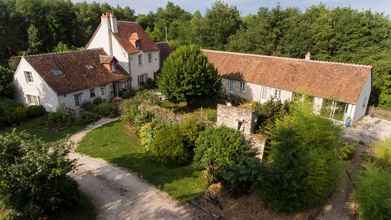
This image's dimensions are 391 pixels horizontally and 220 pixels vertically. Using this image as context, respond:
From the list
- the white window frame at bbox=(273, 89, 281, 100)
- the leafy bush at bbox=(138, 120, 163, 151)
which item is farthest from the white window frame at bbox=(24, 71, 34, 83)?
the white window frame at bbox=(273, 89, 281, 100)

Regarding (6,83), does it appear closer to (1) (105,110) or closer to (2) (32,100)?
(2) (32,100)

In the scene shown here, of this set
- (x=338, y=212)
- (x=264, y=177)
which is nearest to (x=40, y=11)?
(x=264, y=177)

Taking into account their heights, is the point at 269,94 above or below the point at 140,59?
below

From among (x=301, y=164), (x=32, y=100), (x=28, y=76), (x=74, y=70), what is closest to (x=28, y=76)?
(x=28, y=76)

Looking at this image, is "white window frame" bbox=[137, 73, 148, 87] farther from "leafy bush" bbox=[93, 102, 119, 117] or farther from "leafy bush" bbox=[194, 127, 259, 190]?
"leafy bush" bbox=[194, 127, 259, 190]

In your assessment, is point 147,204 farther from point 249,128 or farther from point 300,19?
point 300,19

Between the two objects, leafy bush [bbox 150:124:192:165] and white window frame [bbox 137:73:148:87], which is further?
white window frame [bbox 137:73:148:87]
